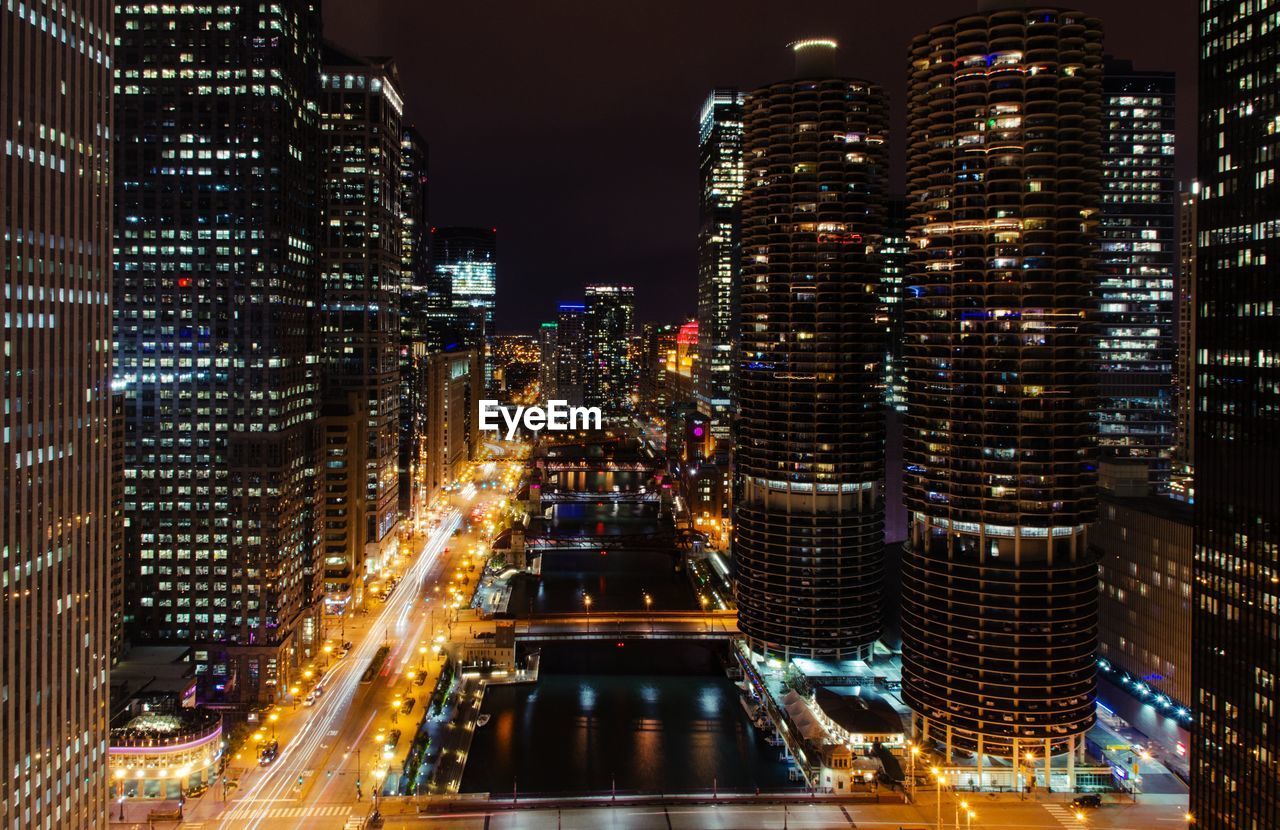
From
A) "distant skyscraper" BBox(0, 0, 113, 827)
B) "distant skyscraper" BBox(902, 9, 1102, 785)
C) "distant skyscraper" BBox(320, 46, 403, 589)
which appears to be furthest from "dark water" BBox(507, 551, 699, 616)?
"distant skyscraper" BBox(0, 0, 113, 827)

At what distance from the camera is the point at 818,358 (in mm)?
115812

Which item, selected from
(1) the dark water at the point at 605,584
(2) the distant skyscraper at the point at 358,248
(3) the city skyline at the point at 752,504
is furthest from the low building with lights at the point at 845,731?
(2) the distant skyscraper at the point at 358,248

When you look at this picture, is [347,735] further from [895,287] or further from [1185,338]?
[1185,338]

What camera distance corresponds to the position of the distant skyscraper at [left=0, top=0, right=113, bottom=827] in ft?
191

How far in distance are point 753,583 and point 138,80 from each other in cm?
8378

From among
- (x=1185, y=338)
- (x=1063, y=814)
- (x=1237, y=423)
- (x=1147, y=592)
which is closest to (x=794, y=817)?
(x=1063, y=814)

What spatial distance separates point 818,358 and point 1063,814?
173 ft

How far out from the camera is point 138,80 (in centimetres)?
10225

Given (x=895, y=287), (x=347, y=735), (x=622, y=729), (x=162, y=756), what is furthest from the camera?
(x=895, y=287)

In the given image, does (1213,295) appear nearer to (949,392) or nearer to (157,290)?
(949,392)

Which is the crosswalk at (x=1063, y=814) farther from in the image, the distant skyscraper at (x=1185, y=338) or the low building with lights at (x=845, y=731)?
the distant skyscraper at (x=1185, y=338)

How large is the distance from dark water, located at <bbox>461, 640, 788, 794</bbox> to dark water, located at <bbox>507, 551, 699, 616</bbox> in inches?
678

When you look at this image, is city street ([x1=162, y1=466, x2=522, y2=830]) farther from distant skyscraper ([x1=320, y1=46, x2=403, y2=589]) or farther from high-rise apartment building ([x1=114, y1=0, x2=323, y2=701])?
distant skyscraper ([x1=320, y1=46, x2=403, y2=589])

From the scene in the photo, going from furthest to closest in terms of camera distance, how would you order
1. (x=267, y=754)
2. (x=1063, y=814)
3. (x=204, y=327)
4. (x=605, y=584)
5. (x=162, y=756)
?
(x=605, y=584)
(x=204, y=327)
(x=267, y=754)
(x=162, y=756)
(x=1063, y=814)
